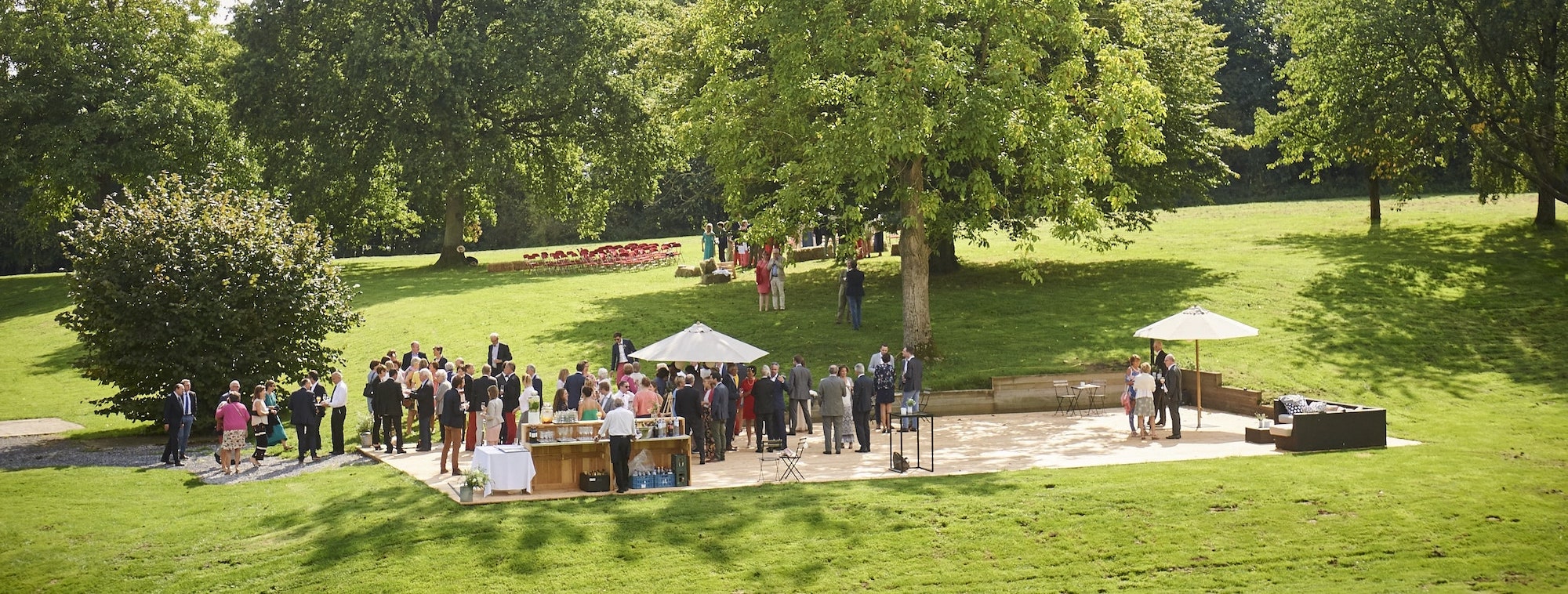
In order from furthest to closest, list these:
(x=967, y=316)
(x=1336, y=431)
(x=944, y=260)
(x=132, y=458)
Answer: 1. (x=944, y=260)
2. (x=967, y=316)
3. (x=132, y=458)
4. (x=1336, y=431)

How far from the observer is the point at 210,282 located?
2508cm

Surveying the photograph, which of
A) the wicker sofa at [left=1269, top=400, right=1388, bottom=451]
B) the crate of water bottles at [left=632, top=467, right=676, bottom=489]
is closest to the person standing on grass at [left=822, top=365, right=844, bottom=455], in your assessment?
the crate of water bottles at [left=632, top=467, right=676, bottom=489]

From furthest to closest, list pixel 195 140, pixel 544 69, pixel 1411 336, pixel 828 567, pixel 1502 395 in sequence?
pixel 195 140, pixel 544 69, pixel 1411 336, pixel 1502 395, pixel 828 567

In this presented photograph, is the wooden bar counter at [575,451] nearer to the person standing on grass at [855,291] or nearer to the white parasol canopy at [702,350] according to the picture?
the white parasol canopy at [702,350]

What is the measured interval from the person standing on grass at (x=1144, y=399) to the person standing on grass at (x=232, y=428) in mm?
14308

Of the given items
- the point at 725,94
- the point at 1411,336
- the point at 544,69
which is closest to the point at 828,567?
the point at 725,94

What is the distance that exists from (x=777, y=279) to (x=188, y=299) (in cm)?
1330

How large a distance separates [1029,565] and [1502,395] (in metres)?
14.0

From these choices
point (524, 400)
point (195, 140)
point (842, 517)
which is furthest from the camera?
point (195, 140)

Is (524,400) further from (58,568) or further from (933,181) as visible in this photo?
(933,181)

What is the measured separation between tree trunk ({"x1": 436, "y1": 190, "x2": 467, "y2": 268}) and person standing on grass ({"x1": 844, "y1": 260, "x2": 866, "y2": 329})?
71.4 feet

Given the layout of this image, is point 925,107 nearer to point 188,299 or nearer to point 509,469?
point 509,469

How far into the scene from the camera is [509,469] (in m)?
17.8

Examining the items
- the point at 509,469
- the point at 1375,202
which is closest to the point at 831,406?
the point at 509,469
